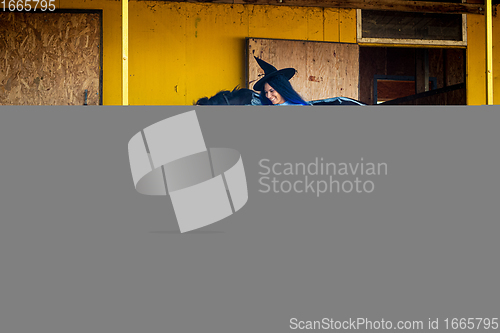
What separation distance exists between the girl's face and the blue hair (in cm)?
3

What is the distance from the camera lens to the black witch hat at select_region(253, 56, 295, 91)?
243 inches

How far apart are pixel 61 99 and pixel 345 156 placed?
200 inches


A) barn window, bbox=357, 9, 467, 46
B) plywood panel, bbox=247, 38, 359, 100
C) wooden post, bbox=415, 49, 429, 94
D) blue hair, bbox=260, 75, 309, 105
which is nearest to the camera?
plywood panel, bbox=247, 38, 359, 100

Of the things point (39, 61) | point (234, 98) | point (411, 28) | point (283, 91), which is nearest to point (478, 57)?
point (411, 28)

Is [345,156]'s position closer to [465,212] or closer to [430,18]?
[465,212]

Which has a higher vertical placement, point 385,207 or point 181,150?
point 181,150

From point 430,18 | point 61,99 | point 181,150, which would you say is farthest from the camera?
point 430,18

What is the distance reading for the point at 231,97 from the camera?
6.25 meters

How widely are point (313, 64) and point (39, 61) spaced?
3778 mm

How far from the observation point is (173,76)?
20.1 feet

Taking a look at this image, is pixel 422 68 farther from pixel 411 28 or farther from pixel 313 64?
pixel 313 64

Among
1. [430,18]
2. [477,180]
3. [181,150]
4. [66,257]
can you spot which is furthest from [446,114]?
[430,18]

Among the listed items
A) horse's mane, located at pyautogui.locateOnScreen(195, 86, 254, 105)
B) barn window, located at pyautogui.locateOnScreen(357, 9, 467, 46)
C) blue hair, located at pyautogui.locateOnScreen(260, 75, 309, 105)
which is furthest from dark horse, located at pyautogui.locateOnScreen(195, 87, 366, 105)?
barn window, located at pyautogui.locateOnScreen(357, 9, 467, 46)

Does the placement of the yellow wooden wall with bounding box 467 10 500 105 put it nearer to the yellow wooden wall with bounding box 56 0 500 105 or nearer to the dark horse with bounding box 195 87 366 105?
the yellow wooden wall with bounding box 56 0 500 105
